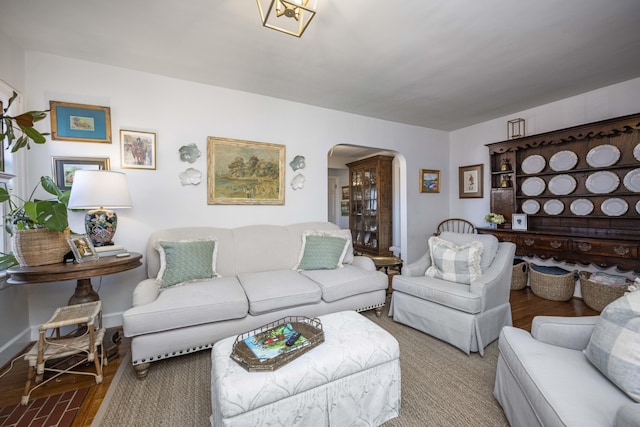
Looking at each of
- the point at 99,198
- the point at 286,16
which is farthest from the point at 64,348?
the point at 286,16

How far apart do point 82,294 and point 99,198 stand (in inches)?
30.5

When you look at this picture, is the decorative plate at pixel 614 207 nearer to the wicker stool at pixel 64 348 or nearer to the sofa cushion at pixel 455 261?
the sofa cushion at pixel 455 261

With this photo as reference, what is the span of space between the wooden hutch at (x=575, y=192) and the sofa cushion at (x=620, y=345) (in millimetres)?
2314

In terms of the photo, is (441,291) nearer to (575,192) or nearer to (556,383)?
(556,383)

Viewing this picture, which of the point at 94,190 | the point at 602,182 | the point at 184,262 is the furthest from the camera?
the point at 602,182

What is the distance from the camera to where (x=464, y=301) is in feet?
6.55

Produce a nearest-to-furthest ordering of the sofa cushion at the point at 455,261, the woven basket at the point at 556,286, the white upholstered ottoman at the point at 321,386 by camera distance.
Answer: the white upholstered ottoman at the point at 321,386 < the sofa cushion at the point at 455,261 < the woven basket at the point at 556,286

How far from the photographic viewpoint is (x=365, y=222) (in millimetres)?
5312

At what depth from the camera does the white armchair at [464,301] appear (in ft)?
6.50

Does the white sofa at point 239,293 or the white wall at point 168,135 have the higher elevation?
the white wall at point 168,135

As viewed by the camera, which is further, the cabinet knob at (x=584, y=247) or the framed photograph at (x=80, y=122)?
the cabinet knob at (x=584, y=247)

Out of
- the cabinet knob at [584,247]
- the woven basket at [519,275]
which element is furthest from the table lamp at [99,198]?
the cabinet knob at [584,247]

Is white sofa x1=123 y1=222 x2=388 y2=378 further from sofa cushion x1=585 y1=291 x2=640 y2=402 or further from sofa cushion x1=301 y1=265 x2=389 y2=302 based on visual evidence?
sofa cushion x1=585 y1=291 x2=640 y2=402

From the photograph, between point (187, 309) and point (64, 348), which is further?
point (187, 309)
